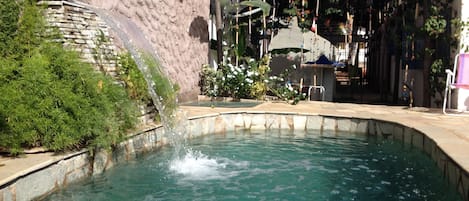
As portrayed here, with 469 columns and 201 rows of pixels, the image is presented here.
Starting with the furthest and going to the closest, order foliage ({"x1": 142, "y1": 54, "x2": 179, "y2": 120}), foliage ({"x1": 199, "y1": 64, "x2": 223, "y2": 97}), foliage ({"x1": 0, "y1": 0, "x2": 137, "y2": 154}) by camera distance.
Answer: foliage ({"x1": 199, "y1": 64, "x2": 223, "y2": 97}), foliage ({"x1": 142, "y1": 54, "x2": 179, "y2": 120}), foliage ({"x1": 0, "y1": 0, "x2": 137, "y2": 154})

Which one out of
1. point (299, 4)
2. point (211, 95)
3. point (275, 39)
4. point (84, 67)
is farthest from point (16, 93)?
point (299, 4)

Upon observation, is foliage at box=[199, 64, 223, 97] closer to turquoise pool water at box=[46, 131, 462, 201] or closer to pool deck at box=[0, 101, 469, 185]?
pool deck at box=[0, 101, 469, 185]

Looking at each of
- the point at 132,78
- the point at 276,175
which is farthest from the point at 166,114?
the point at 276,175

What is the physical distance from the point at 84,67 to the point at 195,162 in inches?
75.6

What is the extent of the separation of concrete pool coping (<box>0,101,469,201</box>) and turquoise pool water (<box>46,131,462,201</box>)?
0.89 ft

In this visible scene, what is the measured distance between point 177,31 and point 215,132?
11.2ft

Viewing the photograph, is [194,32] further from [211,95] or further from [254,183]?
[254,183]

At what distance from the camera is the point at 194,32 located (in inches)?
462

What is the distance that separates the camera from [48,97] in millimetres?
4840

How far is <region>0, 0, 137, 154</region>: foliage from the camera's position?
461 centimetres

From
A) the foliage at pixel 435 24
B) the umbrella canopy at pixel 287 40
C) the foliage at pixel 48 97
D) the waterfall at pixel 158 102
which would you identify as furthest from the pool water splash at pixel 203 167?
the umbrella canopy at pixel 287 40

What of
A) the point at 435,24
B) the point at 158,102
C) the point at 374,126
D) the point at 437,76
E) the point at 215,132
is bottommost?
the point at 215,132

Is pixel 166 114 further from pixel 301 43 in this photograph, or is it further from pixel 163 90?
pixel 301 43

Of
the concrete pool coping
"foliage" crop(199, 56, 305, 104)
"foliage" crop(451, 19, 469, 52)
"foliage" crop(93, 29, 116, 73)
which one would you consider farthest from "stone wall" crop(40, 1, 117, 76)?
"foliage" crop(451, 19, 469, 52)
